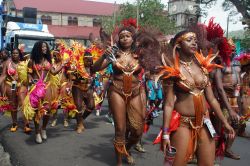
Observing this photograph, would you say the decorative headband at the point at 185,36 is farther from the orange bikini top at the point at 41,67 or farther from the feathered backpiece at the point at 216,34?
the orange bikini top at the point at 41,67

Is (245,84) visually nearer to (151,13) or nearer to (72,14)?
(151,13)

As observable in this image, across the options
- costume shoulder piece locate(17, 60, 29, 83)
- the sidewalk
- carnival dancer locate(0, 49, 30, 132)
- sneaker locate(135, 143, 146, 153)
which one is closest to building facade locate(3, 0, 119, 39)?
carnival dancer locate(0, 49, 30, 132)

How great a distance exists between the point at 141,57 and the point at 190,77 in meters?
1.66

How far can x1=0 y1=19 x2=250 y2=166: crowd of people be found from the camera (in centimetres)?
378

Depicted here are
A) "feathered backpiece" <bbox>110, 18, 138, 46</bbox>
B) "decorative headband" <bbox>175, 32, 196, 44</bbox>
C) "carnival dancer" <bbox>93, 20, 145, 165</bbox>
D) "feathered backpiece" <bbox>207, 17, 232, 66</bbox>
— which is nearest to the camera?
"decorative headband" <bbox>175, 32, 196, 44</bbox>

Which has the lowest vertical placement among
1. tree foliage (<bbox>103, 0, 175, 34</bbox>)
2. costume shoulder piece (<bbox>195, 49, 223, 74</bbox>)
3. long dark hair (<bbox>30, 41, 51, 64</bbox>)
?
costume shoulder piece (<bbox>195, 49, 223, 74</bbox>)

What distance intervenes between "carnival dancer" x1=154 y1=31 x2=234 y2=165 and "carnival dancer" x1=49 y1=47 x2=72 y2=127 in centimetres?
369

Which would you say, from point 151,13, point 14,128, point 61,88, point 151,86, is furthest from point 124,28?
point 151,13

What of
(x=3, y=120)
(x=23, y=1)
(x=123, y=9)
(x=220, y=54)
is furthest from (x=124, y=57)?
(x=23, y=1)

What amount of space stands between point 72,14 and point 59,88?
6379 cm

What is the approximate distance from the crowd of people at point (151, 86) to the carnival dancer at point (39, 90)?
19mm

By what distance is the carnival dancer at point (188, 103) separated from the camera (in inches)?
146

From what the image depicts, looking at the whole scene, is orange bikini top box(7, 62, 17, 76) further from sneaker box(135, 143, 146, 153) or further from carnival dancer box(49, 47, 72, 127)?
sneaker box(135, 143, 146, 153)

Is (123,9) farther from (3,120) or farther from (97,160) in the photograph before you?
(97,160)
